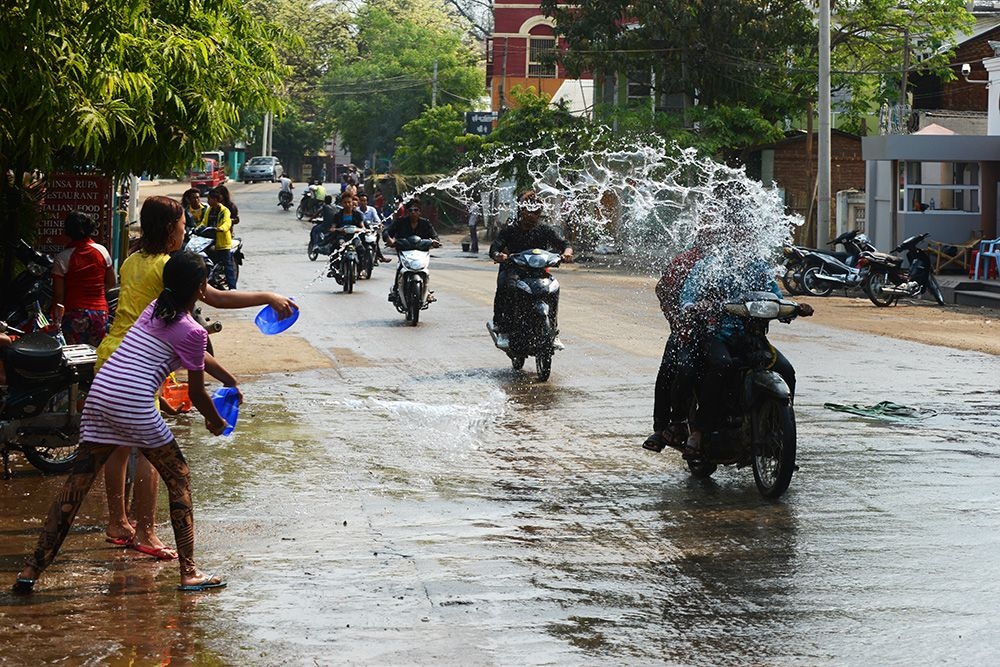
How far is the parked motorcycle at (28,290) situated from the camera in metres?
11.9

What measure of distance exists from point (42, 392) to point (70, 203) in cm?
709

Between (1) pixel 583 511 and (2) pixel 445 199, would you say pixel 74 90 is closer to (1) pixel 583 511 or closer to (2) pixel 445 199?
(1) pixel 583 511

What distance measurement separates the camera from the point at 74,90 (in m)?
9.24

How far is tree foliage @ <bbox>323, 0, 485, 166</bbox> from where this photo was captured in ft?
258

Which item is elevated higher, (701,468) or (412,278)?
(412,278)

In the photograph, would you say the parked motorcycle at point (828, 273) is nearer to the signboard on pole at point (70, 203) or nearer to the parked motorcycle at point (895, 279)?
the parked motorcycle at point (895, 279)

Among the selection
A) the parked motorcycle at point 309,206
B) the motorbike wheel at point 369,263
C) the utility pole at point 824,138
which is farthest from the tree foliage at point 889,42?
the parked motorcycle at point 309,206

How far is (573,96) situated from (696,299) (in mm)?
55011

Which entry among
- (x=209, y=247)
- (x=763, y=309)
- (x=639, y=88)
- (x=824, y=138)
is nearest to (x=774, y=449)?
(x=763, y=309)

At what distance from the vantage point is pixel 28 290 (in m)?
12.1

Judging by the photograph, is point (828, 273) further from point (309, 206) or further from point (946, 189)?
point (309, 206)

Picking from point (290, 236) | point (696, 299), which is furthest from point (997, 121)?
point (696, 299)

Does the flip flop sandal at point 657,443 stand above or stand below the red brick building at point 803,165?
below

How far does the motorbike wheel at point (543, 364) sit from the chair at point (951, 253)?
66.6 ft
